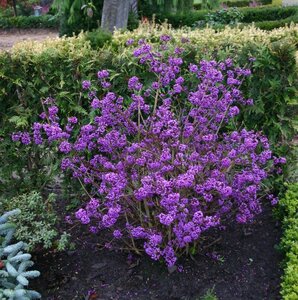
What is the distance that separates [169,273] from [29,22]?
17.7 m

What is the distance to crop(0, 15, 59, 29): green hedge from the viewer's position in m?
19.0

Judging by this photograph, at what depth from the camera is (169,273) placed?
11.5ft

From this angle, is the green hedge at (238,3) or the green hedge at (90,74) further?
the green hedge at (238,3)

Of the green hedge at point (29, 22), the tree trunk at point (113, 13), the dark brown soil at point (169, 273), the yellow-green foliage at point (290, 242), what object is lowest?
the dark brown soil at point (169, 273)

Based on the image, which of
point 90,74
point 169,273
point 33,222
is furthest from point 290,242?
A: point 90,74

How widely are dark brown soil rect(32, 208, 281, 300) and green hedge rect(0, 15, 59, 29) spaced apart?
16504 millimetres

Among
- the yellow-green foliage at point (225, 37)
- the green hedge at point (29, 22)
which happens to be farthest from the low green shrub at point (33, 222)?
the green hedge at point (29, 22)

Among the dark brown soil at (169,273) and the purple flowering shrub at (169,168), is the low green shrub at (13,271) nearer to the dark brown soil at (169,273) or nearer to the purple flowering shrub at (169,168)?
the dark brown soil at (169,273)

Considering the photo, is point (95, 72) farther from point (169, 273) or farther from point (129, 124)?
point (169, 273)

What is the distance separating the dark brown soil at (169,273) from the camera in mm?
3350

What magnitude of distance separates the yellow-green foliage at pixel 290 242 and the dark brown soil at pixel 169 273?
0.22m

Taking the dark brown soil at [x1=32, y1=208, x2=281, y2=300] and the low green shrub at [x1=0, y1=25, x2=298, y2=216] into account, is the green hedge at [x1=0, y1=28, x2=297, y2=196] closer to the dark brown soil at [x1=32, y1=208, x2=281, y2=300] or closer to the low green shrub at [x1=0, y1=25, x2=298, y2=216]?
the low green shrub at [x1=0, y1=25, x2=298, y2=216]

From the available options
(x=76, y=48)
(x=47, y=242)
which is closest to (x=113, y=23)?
(x=76, y=48)

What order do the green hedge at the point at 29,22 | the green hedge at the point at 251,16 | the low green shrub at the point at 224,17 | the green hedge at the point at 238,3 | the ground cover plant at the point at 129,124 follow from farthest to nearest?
1. the green hedge at the point at 238,3
2. the green hedge at the point at 29,22
3. the green hedge at the point at 251,16
4. the low green shrub at the point at 224,17
5. the ground cover plant at the point at 129,124
